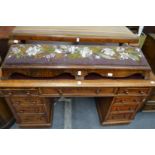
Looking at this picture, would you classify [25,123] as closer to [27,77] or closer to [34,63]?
[27,77]

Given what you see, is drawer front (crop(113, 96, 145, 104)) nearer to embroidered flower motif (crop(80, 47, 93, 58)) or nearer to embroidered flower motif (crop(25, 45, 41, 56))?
embroidered flower motif (crop(80, 47, 93, 58))

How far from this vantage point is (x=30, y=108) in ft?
4.35

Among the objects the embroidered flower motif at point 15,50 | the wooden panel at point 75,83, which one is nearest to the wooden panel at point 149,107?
the wooden panel at point 75,83

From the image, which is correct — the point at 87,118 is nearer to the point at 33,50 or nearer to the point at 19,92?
the point at 19,92

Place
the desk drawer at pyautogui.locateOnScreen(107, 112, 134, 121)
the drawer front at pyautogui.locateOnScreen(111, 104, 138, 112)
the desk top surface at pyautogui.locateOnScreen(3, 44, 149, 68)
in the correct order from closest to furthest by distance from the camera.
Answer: the desk top surface at pyautogui.locateOnScreen(3, 44, 149, 68)
the drawer front at pyautogui.locateOnScreen(111, 104, 138, 112)
the desk drawer at pyautogui.locateOnScreen(107, 112, 134, 121)

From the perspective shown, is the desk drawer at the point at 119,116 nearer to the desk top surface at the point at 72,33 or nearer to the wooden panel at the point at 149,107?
the wooden panel at the point at 149,107

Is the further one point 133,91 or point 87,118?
point 87,118

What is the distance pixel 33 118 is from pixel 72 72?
712mm

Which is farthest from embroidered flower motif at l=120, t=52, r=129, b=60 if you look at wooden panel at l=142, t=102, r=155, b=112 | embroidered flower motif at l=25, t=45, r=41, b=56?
wooden panel at l=142, t=102, r=155, b=112

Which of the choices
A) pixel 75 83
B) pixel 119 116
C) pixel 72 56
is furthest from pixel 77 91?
pixel 119 116

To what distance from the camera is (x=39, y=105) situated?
1.30 metres

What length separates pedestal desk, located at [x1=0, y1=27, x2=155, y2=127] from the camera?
1.02 meters

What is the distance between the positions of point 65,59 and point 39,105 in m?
0.50

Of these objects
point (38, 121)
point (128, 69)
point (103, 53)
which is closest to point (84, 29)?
point (103, 53)
